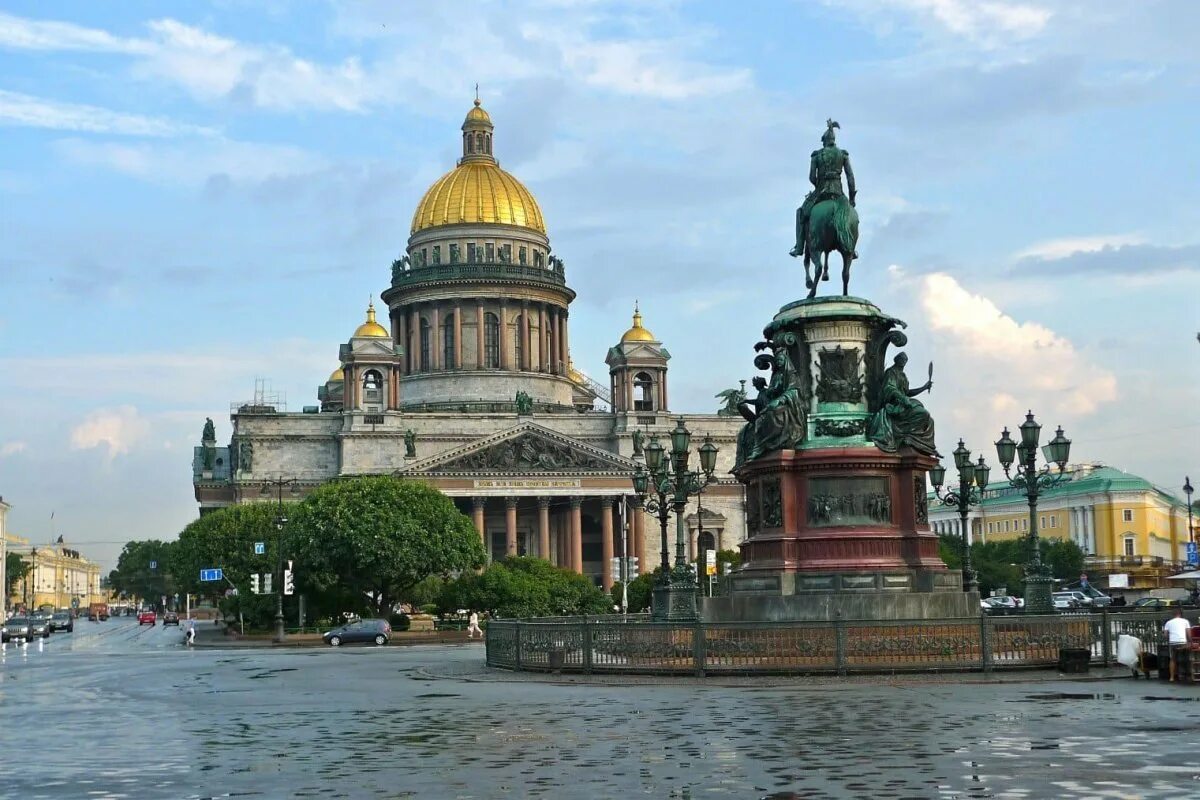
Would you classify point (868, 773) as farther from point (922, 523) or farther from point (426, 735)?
point (922, 523)

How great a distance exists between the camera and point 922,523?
33.7 metres

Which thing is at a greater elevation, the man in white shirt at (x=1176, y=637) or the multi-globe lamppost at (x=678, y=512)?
the multi-globe lamppost at (x=678, y=512)

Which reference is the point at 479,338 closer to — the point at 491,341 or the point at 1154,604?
the point at 491,341

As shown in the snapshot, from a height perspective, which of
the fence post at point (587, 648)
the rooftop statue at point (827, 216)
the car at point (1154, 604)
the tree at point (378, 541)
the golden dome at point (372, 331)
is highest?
the golden dome at point (372, 331)

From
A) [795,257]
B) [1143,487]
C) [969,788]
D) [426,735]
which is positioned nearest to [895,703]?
[426,735]

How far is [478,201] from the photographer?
15175 cm

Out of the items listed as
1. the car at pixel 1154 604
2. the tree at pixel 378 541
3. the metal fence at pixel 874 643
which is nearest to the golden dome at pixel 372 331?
the tree at pixel 378 541

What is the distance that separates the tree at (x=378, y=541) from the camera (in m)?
91.1

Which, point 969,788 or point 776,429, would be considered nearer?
point 969,788

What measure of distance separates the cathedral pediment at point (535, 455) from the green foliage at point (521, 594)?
3744 centimetres

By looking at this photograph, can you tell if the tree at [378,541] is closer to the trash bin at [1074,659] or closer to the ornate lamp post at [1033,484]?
the ornate lamp post at [1033,484]

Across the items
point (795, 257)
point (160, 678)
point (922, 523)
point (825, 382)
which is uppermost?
point (795, 257)

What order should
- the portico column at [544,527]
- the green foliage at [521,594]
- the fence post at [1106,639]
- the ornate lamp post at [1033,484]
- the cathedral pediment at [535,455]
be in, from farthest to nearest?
1. the portico column at [544,527]
2. the cathedral pediment at [535,455]
3. the green foliage at [521,594]
4. the ornate lamp post at [1033,484]
5. the fence post at [1106,639]

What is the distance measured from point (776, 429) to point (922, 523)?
3.51m
